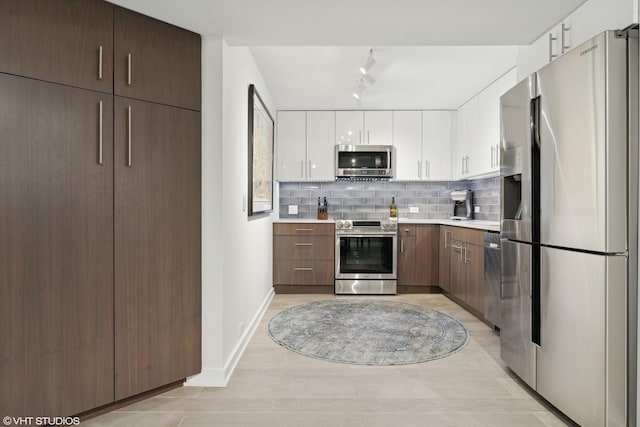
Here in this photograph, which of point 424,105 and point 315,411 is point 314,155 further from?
point 315,411

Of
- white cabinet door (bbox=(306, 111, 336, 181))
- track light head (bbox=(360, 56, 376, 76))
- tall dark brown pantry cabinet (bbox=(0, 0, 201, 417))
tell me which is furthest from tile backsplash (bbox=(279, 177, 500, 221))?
tall dark brown pantry cabinet (bbox=(0, 0, 201, 417))

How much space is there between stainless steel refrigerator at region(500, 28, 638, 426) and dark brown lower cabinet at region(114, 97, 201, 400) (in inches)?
75.3

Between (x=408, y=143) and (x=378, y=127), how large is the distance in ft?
1.49

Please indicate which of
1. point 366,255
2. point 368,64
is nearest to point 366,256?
point 366,255

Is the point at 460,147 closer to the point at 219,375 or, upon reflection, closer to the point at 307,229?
the point at 307,229

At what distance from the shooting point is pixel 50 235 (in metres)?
1.69

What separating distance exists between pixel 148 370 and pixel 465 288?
298 cm

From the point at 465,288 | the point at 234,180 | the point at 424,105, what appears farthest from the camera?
the point at 424,105

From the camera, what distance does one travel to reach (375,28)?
2.17 m

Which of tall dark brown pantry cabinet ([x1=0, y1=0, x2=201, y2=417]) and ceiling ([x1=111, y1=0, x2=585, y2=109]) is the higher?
ceiling ([x1=111, y1=0, x2=585, y2=109])

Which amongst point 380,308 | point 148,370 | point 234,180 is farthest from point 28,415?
point 380,308

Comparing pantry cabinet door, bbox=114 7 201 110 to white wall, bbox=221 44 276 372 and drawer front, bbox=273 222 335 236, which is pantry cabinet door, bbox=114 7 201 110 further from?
drawer front, bbox=273 222 335 236

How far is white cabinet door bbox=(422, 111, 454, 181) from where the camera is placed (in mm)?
4902

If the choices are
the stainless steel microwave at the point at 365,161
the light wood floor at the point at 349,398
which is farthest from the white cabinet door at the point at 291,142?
the light wood floor at the point at 349,398
